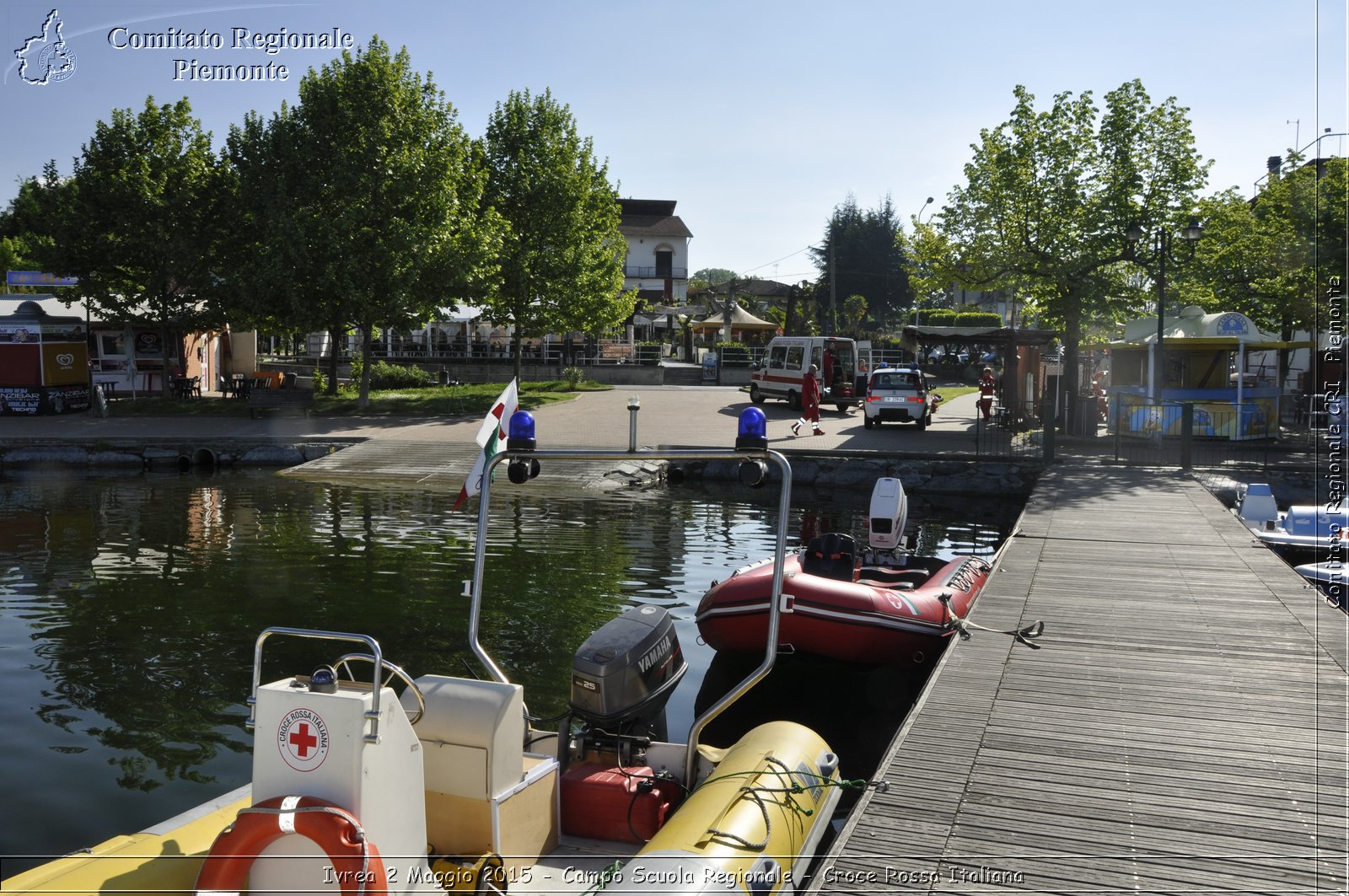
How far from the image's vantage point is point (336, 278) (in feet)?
98.0

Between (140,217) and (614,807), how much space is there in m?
30.6

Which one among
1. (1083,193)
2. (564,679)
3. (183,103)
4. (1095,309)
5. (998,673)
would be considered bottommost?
(564,679)

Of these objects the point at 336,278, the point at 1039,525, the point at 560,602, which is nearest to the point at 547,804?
the point at 560,602

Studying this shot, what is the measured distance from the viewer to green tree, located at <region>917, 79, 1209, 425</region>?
24828 millimetres

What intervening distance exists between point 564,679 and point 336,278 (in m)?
22.8

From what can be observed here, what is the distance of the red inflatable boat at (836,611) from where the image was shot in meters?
9.59

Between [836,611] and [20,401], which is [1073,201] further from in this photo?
[20,401]

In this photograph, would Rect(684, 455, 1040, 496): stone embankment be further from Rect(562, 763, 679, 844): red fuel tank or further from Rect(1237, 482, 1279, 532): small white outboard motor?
Rect(562, 763, 679, 844): red fuel tank

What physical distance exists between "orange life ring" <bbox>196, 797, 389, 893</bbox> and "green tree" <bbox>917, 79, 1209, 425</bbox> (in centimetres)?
2397

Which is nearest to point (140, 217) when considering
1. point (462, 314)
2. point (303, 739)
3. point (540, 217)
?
point (540, 217)

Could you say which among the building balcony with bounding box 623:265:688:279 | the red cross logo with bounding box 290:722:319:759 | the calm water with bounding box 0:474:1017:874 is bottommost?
the calm water with bounding box 0:474:1017:874

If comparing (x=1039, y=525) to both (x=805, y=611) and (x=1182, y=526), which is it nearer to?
(x=1182, y=526)

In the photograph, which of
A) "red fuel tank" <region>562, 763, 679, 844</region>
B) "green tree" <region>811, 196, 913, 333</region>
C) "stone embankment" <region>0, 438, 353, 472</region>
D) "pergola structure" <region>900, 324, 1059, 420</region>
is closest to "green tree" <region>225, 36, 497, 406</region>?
"stone embankment" <region>0, 438, 353, 472</region>

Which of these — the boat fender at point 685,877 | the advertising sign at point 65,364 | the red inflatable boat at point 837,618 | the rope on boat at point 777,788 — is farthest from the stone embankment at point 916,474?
the advertising sign at point 65,364
